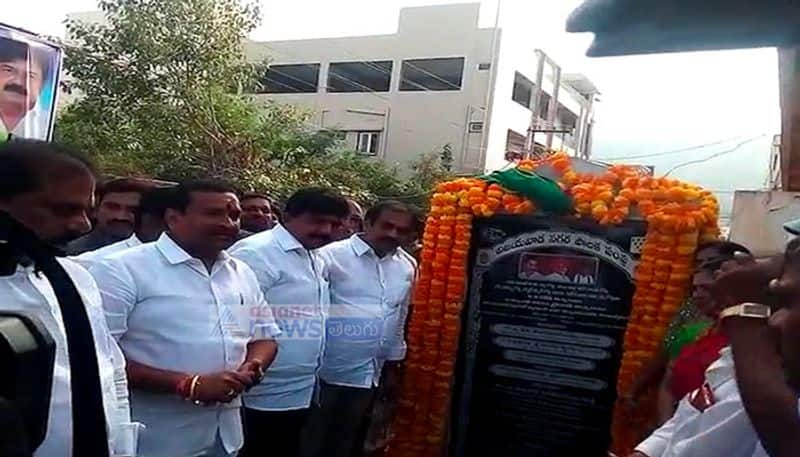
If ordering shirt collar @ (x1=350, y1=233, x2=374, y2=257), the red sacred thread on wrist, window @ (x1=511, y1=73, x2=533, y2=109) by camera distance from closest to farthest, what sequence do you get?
the red sacred thread on wrist
shirt collar @ (x1=350, y1=233, x2=374, y2=257)
window @ (x1=511, y1=73, x2=533, y2=109)

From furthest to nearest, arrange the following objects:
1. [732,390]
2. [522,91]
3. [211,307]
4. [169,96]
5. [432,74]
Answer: [522,91] < [432,74] < [169,96] < [211,307] < [732,390]

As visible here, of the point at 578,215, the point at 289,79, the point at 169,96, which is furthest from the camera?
the point at 289,79

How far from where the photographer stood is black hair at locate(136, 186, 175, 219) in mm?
3021

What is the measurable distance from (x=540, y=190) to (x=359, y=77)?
20.2 metres

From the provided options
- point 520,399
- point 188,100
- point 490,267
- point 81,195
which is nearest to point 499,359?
point 520,399

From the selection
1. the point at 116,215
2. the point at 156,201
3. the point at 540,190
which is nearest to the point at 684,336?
the point at 540,190

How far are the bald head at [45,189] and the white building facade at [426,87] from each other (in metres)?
18.9

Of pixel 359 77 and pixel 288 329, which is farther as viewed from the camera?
pixel 359 77

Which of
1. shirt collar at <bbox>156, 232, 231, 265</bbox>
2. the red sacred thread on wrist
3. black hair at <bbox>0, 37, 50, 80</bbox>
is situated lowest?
the red sacred thread on wrist

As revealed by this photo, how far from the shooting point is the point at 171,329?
8.62ft

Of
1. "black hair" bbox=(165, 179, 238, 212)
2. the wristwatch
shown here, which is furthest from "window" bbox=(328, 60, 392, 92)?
the wristwatch

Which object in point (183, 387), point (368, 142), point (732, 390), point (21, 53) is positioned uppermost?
point (368, 142)

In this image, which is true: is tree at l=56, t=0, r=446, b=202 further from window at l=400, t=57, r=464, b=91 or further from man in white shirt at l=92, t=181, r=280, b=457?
window at l=400, t=57, r=464, b=91

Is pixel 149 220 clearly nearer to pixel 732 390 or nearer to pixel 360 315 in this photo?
pixel 360 315
